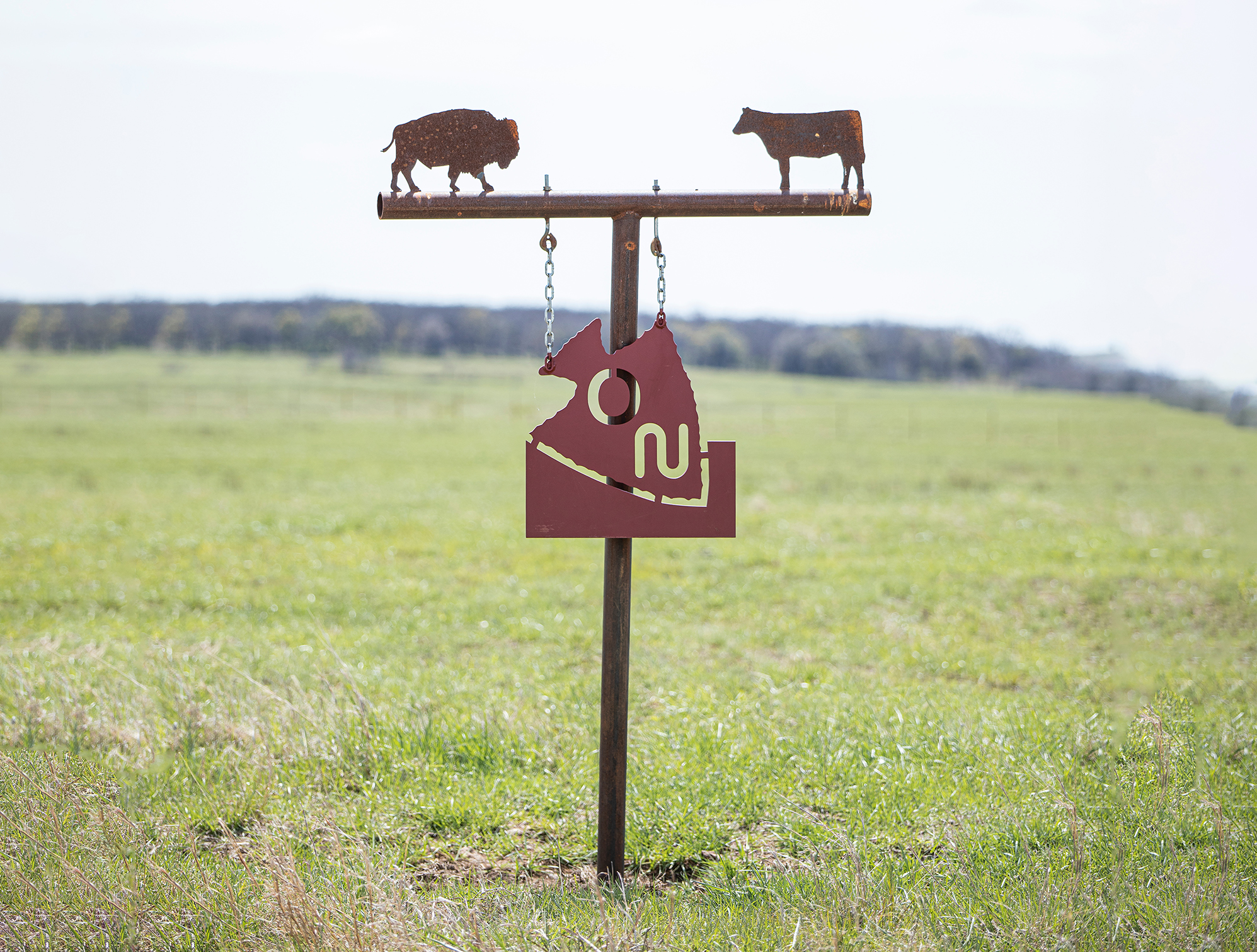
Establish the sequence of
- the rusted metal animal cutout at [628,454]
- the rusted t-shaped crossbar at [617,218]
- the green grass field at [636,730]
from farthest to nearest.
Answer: the rusted t-shaped crossbar at [617,218]
the rusted metal animal cutout at [628,454]
the green grass field at [636,730]

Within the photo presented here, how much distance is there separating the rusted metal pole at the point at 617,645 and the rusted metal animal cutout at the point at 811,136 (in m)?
0.63

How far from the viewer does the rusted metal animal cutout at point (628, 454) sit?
3422 mm

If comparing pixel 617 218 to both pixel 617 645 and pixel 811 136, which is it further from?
pixel 617 645

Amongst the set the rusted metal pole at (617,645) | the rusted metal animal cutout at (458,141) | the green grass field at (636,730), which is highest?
the rusted metal animal cutout at (458,141)

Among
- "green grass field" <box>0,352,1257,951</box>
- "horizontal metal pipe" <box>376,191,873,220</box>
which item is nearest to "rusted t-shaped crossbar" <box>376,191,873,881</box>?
"horizontal metal pipe" <box>376,191,873,220</box>

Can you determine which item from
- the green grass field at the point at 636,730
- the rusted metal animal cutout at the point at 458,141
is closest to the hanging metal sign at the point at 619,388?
the rusted metal animal cutout at the point at 458,141

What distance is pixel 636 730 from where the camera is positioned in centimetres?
500

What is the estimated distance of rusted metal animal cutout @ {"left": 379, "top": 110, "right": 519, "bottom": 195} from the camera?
3.57 metres

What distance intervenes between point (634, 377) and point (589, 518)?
586mm

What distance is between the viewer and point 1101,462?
22344 millimetres

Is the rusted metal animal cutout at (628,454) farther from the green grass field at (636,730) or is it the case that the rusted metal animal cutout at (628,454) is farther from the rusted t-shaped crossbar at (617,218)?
the green grass field at (636,730)

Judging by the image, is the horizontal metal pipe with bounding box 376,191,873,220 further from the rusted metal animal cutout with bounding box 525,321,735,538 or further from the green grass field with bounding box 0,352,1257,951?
the green grass field with bounding box 0,352,1257,951

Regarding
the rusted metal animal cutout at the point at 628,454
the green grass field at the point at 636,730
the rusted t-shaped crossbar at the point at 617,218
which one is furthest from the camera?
the rusted t-shaped crossbar at the point at 617,218

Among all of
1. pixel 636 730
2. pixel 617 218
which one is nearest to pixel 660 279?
pixel 617 218
